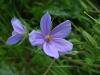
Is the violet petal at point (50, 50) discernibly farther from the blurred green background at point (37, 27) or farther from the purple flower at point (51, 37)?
the blurred green background at point (37, 27)

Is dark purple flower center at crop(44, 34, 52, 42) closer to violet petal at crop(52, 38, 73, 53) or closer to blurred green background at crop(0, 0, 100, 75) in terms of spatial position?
violet petal at crop(52, 38, 73, 53)

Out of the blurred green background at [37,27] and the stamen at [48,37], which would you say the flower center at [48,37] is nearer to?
the stamen at [48,37]

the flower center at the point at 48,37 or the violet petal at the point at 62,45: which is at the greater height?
the flower center at the point at 48,37

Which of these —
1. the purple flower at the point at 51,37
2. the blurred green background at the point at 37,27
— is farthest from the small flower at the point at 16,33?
the blurred green background at the point at 37,27

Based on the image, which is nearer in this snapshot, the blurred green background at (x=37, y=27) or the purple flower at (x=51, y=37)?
the purple flower at (x=51, y=37)

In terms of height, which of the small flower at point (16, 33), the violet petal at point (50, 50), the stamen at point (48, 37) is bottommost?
the violet petal at point (50, 50)

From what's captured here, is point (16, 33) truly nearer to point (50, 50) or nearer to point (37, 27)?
point (50, 50)

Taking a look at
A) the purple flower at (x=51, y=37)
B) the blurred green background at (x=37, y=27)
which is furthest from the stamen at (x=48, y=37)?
the blurred green background at (x=37, y=27)
